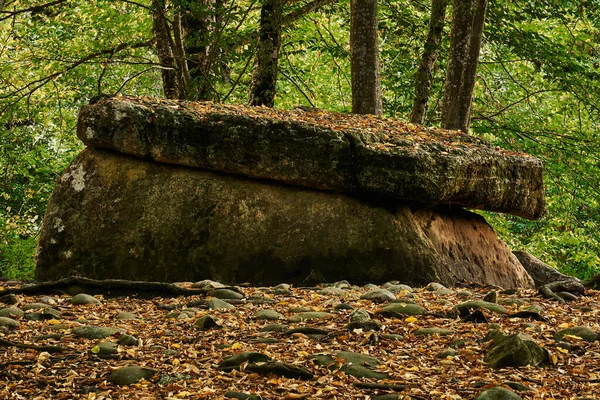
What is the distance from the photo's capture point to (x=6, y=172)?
15188 millimetres

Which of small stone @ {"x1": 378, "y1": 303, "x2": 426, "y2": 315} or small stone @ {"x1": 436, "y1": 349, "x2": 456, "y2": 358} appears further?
small stone @ {"x1": 378, "y1": 303, "x2": 426, "y2": 315}

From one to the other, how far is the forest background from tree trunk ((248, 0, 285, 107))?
62cm

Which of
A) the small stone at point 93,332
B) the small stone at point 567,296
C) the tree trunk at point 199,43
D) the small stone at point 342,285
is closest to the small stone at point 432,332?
the small stone at point 567,296

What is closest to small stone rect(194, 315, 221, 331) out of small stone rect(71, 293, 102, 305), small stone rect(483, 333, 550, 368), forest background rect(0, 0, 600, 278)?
small stone rect(71, 293, 102, 305)

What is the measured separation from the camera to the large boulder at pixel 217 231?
25.0 feet

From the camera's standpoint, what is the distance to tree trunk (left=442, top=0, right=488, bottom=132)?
10.6 metres

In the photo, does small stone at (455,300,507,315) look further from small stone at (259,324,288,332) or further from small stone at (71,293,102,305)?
small stone at (71,293,102,305)

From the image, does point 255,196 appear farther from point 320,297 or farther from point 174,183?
point 320,297

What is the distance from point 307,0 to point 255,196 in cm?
851

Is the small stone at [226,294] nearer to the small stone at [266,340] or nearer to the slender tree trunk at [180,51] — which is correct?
the small stone at [266,340]

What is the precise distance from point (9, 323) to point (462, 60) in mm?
7359

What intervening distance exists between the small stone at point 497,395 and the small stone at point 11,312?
3.47m

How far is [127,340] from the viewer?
5062mm

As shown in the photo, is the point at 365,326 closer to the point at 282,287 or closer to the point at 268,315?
the point at 268,315
